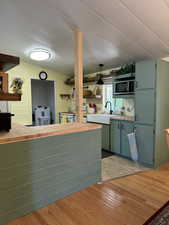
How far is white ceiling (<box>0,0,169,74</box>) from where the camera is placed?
1884 mm

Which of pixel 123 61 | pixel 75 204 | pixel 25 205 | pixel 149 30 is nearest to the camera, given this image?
pixel 25 205

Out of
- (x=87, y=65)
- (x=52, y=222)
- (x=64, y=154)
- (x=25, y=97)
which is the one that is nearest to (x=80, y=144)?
(x=64, y=154)

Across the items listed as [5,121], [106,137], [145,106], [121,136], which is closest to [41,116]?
[106,137]

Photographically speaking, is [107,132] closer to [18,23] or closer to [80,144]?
[80,144]

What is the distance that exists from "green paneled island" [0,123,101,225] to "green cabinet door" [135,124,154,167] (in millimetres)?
1522

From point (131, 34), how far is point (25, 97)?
11.2 feet

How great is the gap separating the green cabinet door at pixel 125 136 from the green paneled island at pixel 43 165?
1.63m

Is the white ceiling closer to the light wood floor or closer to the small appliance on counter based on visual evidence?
the small appliance on counter

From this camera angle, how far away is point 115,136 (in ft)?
11.6

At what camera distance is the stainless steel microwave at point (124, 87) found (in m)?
3.27

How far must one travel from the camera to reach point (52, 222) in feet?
4.10

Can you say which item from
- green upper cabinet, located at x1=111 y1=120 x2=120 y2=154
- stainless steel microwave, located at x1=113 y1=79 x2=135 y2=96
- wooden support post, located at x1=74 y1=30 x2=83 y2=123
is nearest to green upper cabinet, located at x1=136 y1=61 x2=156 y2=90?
stainless steel microwave, located at x1=113 y1=79 x2=135 y2=96

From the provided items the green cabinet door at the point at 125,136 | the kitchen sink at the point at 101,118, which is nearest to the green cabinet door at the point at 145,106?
the green cabinet door at the point at 125,136

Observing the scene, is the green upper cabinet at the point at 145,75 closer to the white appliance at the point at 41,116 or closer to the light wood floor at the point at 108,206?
Answer: the light wood floor at the point at 108,206
